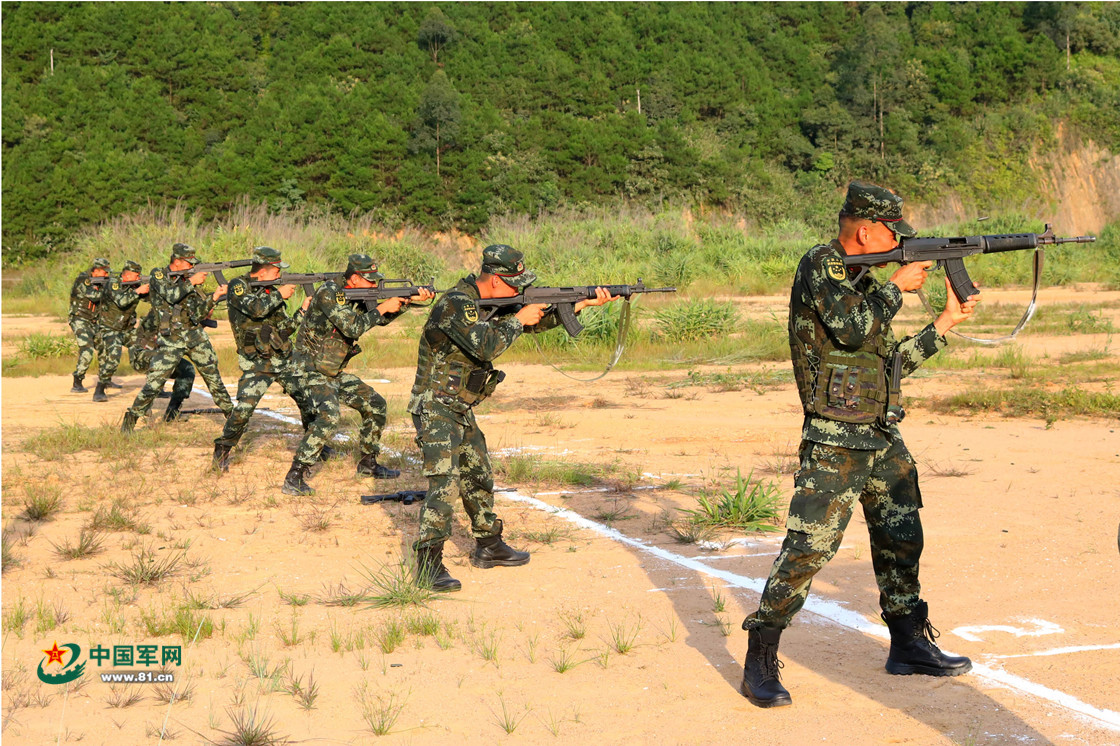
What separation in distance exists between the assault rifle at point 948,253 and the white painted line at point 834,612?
5.60 ft

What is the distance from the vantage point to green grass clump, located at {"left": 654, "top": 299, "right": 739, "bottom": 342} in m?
17.4

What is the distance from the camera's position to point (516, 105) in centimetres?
5141

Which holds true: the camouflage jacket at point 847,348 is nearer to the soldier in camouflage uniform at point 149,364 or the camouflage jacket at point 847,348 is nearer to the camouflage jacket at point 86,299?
the soldier in camouflage uniform at point 149,364

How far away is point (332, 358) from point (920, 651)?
18.7 ft

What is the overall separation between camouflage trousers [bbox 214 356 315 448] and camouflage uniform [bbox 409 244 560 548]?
3.12 meters

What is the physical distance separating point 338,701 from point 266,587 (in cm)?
193

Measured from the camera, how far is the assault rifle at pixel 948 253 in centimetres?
458

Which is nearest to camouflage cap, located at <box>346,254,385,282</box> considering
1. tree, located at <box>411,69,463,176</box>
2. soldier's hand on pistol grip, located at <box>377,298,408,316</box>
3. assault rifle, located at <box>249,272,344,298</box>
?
assault rifle, located at <box>249,272,344,298</box>

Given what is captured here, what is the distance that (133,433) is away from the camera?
450 inches

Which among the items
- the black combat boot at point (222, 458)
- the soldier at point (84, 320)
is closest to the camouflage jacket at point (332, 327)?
the black combat boot at point (222, 458)

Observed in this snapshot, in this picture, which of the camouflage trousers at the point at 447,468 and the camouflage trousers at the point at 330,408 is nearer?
the camouflage trousers at the point at 447,468

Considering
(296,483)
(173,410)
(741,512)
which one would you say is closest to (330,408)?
(296,483)

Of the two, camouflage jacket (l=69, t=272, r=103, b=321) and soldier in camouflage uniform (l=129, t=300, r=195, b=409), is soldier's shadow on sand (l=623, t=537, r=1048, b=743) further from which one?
camouflage jacket (l=69, t=272, r=103, b=321)

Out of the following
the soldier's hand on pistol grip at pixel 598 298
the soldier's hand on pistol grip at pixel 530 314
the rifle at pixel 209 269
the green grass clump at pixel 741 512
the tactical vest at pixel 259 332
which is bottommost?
the green grass clump at pixel 741 512
